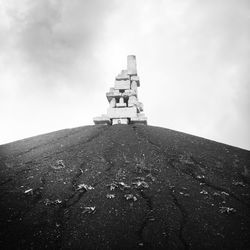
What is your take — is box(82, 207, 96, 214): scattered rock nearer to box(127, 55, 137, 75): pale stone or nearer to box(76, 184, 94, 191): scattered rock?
box(76, 184, 94, 191): scattered rock

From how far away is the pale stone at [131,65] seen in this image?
611 inches

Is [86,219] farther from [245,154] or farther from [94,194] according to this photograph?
[245,154]

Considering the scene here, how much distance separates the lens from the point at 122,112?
13.7m

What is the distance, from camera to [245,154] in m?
10.0

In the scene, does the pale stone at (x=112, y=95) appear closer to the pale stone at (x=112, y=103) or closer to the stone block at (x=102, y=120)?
the pale stone at (x=112, y=103)

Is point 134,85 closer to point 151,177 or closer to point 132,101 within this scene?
point 132,101

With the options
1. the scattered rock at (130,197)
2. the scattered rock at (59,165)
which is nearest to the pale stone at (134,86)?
the scattered rock at (59,165)

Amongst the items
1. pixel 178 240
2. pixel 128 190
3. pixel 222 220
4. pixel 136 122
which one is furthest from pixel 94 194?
pixel 136 122

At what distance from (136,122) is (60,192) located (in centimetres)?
751

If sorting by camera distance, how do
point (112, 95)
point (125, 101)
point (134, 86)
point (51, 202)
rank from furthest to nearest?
point (134, 86) < point (125, 101) < point (112, 95) < point (51, 202)

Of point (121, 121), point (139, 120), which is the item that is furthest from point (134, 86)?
point (121, 121)

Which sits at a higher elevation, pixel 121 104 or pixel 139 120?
pixel 121 104

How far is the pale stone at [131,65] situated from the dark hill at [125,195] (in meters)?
6.19

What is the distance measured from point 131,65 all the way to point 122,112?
3648mm
